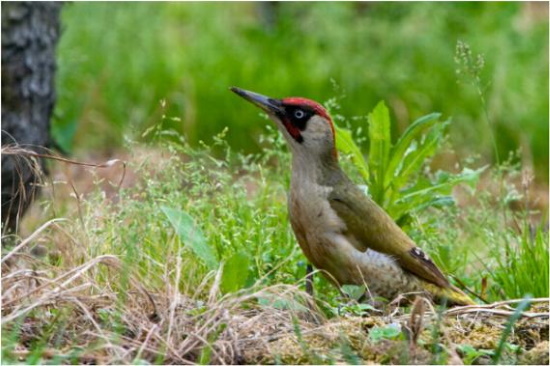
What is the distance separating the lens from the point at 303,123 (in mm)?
5082

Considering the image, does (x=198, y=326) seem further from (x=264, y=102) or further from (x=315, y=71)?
(x=315, y=71)

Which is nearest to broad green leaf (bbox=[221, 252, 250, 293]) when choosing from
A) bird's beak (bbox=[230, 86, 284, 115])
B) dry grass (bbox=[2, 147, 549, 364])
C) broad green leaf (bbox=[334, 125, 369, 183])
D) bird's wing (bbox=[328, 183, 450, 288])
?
dry grass (bbox=[2, 147, 549, 364])

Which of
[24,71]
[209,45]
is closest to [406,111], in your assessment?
[209,45]

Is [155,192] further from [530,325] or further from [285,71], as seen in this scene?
[285,71]

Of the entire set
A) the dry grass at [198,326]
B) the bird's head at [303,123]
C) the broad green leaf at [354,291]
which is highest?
the bird's head at [303,123]

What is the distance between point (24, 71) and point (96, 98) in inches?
102

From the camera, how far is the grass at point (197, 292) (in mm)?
3949

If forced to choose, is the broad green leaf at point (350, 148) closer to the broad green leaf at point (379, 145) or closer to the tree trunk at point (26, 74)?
the broad green leaf at point (379, 145)

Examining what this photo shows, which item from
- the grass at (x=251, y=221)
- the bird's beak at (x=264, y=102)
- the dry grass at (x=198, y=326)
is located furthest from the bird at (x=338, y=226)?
the dry grass at (x=198, y=326)

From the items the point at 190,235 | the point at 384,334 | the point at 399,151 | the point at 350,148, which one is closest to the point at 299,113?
the point at 350,148

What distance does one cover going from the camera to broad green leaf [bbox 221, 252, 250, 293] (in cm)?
461

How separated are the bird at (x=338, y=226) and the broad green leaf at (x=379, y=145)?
0.24 meters

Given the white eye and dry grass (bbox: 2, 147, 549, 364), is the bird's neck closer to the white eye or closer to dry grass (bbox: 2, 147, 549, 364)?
the white eye

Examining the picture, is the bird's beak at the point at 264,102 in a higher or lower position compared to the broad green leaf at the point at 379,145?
higher
